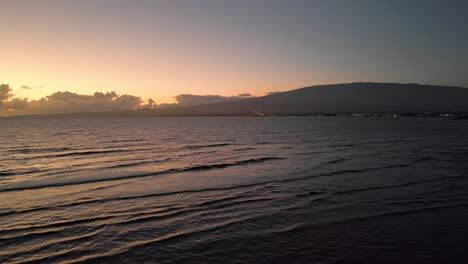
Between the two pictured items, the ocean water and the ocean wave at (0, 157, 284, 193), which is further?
the ocean wave at (0, 157, 284, 193)

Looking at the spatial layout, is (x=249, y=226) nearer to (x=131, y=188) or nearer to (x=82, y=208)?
(x=82, y=208)

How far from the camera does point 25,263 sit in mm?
9281

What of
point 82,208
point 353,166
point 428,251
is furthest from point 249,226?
point 353,166

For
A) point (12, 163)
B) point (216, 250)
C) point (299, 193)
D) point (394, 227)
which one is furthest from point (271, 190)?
point (12, 163)

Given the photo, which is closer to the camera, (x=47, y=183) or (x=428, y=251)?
(x=428, y=251)

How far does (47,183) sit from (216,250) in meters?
17.1

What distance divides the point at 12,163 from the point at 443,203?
36.4 meters

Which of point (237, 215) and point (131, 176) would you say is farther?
point (131, 176)

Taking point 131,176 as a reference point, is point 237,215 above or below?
above

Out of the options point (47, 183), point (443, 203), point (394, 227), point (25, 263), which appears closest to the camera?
point (25, 263)

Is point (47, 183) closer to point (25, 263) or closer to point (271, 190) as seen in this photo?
point (25, 263)

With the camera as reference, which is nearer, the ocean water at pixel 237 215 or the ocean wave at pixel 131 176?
the ocean water at pixel 237 215

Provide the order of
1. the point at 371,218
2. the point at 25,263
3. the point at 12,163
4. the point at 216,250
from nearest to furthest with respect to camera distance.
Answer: the point at 25,263 → the point at 216,250 → the point at 371,218 → the point at 12,163

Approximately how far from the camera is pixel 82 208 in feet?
50.4
